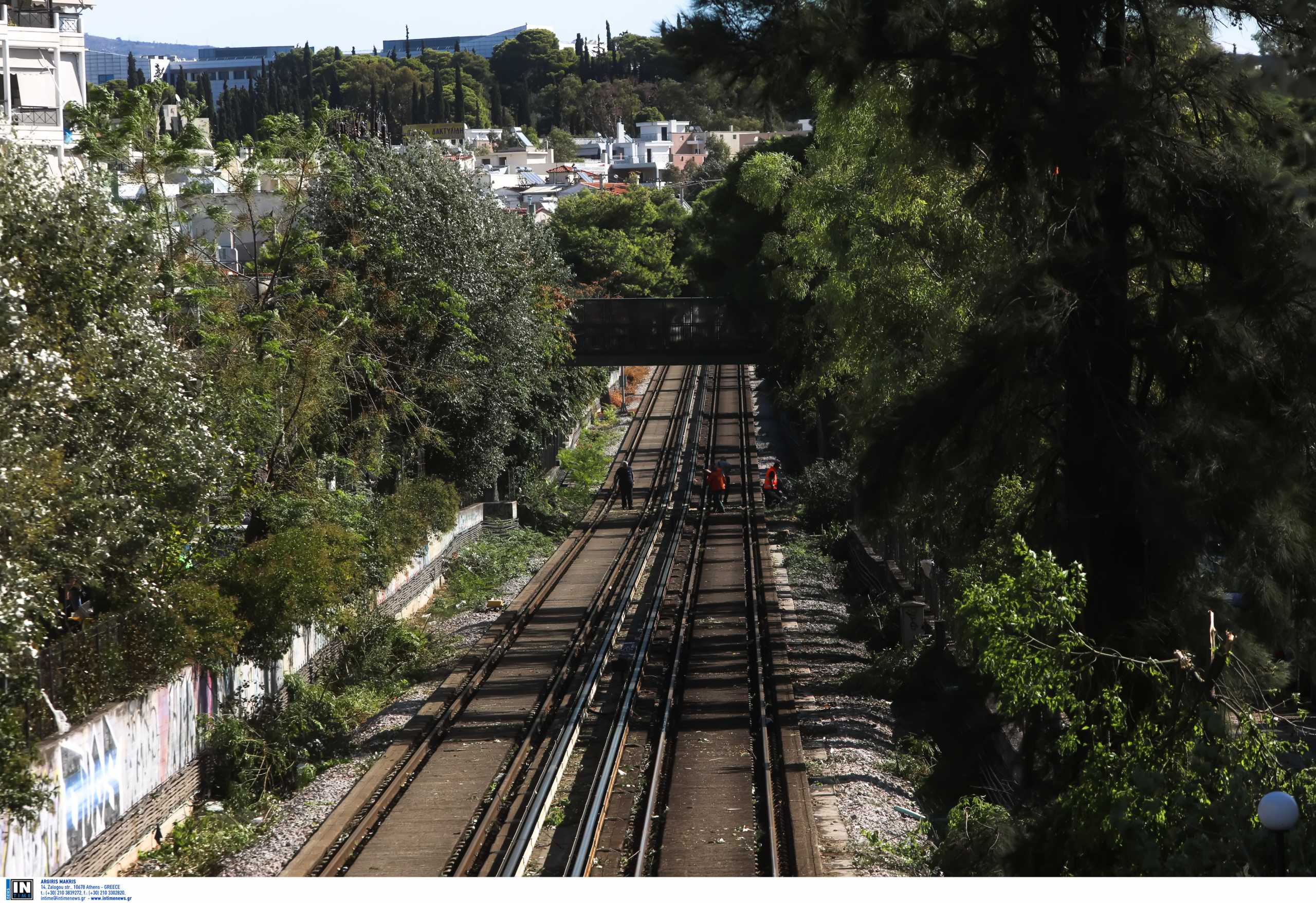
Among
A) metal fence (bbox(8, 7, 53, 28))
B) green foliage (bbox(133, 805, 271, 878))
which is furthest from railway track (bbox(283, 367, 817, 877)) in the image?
metal fence (bbox(8, 7, 53, 28))

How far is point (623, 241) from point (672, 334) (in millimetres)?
25703

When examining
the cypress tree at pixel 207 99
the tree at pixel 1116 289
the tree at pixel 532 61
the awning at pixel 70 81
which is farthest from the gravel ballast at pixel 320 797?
the tree at pixel 532 61

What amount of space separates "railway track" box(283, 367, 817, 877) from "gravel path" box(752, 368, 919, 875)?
13.2 inches

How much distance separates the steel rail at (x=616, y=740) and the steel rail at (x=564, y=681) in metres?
0.47

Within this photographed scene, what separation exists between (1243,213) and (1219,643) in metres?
4.16

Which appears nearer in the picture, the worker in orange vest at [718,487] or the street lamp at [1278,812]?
the street lamp at [1278,812]

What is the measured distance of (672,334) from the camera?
38031 mm

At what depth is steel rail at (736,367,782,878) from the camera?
12.9 metres

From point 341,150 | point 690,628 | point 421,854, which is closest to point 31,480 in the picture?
point 421,854

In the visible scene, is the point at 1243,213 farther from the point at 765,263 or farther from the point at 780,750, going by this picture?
the point at 765,263

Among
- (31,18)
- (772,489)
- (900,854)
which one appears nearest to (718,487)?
(772,489)

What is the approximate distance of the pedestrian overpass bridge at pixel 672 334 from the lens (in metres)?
36.9

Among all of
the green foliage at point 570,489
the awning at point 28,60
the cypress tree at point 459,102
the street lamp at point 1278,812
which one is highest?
the cypress tree at point 459,102

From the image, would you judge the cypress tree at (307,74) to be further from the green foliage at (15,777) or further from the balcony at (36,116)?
the green foliage at (15,777)
